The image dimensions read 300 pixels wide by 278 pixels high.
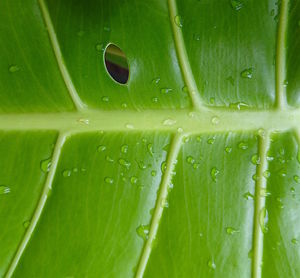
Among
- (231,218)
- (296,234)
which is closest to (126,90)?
(231,218)

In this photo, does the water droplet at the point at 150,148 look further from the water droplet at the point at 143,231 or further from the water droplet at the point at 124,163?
the water droplet at the point at 143,231

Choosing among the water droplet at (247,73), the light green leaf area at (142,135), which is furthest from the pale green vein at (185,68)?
the water droplet at (247,73)

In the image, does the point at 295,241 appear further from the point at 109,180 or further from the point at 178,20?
the point at 178,20

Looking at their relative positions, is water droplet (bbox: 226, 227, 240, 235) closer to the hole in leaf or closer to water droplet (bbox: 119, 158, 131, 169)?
water droplet (bbox: 119, 158, 131, 169)

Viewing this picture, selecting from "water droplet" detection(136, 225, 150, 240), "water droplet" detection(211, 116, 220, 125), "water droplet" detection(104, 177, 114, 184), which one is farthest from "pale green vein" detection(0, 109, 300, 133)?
"water droplet" detection(136, 225, 150, 240)

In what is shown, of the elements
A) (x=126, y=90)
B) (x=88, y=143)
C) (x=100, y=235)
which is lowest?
(x=100, y=235)

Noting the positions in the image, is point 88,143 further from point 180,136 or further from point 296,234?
point 296,234

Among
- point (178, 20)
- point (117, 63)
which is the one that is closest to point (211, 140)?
point (178, 20)
